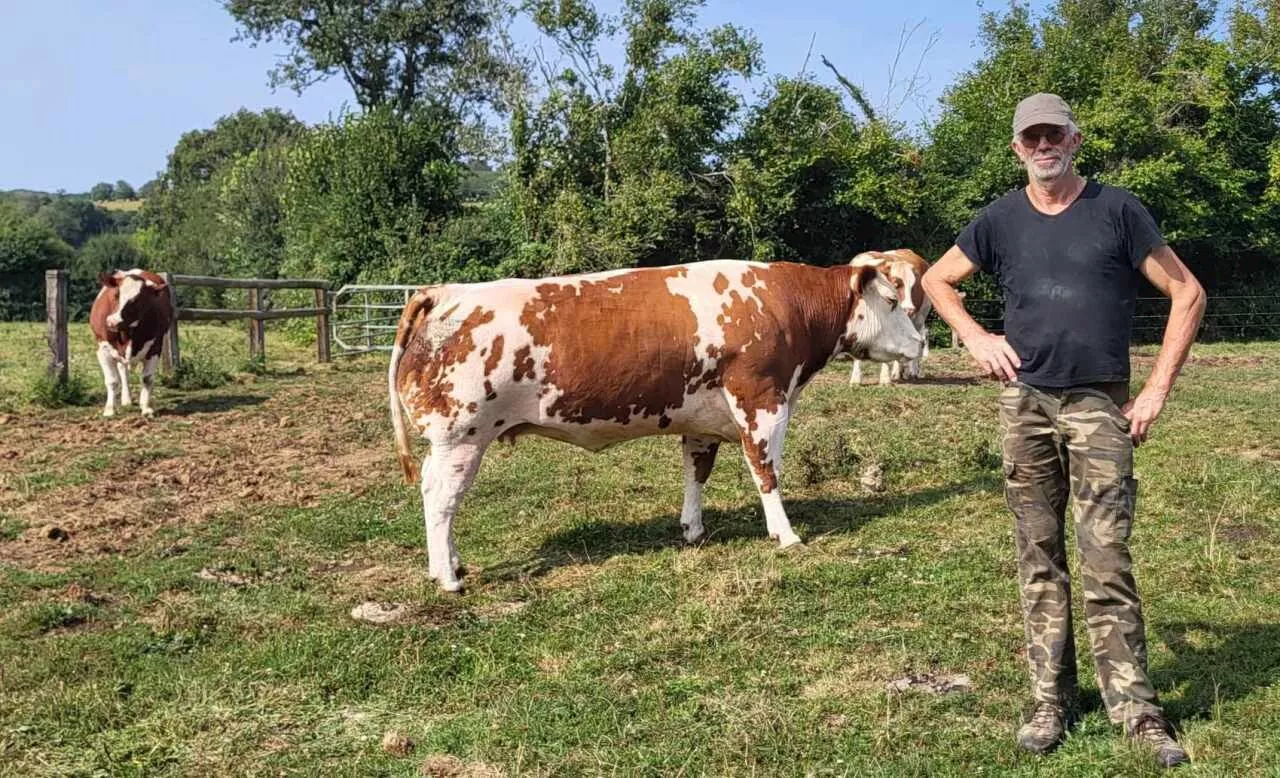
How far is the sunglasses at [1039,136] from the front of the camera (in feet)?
12.1

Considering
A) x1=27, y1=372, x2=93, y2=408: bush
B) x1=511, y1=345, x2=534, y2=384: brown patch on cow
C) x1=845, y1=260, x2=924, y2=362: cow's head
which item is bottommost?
x1=27, y1=372, x2=93, y2=408: bush

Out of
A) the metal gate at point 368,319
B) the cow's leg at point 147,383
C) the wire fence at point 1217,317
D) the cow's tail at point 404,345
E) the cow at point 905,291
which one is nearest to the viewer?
the cow's tail at point 404,345

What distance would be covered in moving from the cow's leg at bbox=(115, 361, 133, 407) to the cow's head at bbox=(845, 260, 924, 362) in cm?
934

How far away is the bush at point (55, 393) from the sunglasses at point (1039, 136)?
12.6 meters

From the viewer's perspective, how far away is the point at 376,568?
20.9ft

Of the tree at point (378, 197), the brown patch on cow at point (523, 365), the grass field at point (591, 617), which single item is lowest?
the grass field at point (591, 617)

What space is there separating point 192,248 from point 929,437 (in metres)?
45.5

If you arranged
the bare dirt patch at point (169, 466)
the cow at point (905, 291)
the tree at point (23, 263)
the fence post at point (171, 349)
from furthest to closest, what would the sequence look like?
1. the tree at point (23, 263)
2. the fence post at point (171, 349)
3. the cow at point (905, 291)
4. the bare dirt patch at point (169, 466)

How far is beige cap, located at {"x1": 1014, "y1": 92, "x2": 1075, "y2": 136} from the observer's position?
3.64 m

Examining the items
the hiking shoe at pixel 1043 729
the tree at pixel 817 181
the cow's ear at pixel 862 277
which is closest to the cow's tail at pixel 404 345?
the cow's ear at pixel 862 277

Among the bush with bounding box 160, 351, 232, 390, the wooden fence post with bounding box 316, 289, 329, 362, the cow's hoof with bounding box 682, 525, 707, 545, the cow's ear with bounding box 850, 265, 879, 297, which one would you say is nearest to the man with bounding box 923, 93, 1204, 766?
the cow's hoof with bounding box 682, 525, 707, 545

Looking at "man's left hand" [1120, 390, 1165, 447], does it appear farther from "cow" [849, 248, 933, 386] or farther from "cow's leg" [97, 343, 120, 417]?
"cow's leg" [97, 343, 120, 417]

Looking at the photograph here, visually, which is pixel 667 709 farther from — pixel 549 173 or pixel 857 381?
pixel 549 173

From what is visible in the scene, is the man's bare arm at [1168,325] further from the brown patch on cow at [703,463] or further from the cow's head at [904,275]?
the cow's head at [904,275]
